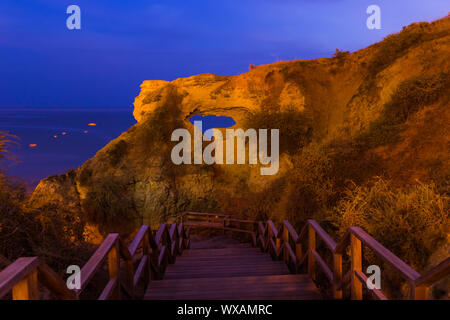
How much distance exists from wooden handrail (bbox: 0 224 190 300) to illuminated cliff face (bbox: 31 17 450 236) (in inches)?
316

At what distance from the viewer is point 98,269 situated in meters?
3.09

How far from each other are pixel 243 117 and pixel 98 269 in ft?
52.9

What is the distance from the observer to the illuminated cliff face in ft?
45.3

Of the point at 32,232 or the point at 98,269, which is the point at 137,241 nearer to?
A: the point at 98,269

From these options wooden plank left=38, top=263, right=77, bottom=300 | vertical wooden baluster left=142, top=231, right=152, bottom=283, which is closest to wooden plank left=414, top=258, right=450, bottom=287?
wooden plank left=38, top=263, right=77, bottom=300

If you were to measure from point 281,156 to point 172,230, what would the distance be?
32.6ft

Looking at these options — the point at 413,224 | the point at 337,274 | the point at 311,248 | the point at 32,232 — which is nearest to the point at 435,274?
the point at 337,274

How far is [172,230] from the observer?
716 cm

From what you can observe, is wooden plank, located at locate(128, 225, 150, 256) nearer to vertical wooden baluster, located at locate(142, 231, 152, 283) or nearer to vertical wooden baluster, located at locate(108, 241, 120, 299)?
vertical wooden baluster, located at locate(142, 231, 152, 283)

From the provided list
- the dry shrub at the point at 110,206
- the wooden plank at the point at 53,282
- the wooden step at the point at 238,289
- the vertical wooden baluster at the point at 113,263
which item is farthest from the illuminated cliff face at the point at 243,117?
the wooden plank at the point at 53,282

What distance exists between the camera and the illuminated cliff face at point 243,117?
543 inches

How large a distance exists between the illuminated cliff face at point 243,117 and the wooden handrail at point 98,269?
802 centimetres

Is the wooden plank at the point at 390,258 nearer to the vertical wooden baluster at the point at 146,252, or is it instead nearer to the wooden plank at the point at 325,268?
the wooden plank at the point at 325,268
